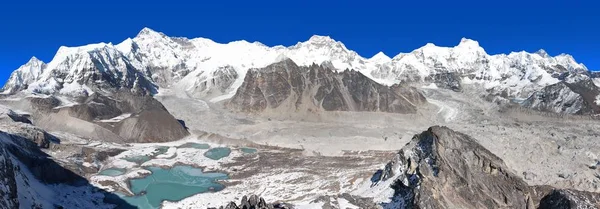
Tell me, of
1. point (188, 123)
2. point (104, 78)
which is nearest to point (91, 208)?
point (188, 123)

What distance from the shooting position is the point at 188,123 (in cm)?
14288

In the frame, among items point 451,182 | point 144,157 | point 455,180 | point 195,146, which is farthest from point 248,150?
point 451,182

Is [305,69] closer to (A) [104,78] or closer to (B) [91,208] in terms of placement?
(A) [104,78]

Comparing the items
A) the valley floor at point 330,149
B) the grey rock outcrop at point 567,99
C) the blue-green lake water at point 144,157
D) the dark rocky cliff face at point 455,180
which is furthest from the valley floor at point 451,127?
the blue-green lake water at point 144,157

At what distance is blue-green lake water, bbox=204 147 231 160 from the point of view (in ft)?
318

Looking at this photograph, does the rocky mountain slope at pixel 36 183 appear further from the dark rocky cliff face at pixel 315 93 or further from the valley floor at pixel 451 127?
the dark rocky cliff face at pixel 315 93

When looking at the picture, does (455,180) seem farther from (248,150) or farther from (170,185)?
(248,150)

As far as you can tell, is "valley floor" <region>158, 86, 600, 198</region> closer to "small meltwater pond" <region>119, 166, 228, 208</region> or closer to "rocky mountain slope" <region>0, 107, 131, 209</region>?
"small meltwater pond" <region>119, 166, 228, 208</region>

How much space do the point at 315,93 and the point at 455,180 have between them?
415 feet

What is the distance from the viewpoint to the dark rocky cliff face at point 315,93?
521ft

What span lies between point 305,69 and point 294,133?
62198 mm

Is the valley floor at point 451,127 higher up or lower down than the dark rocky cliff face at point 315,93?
lower down

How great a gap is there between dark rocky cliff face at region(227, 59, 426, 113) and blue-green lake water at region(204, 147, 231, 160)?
52.9 meters

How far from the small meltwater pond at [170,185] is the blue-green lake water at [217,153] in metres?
8.79
